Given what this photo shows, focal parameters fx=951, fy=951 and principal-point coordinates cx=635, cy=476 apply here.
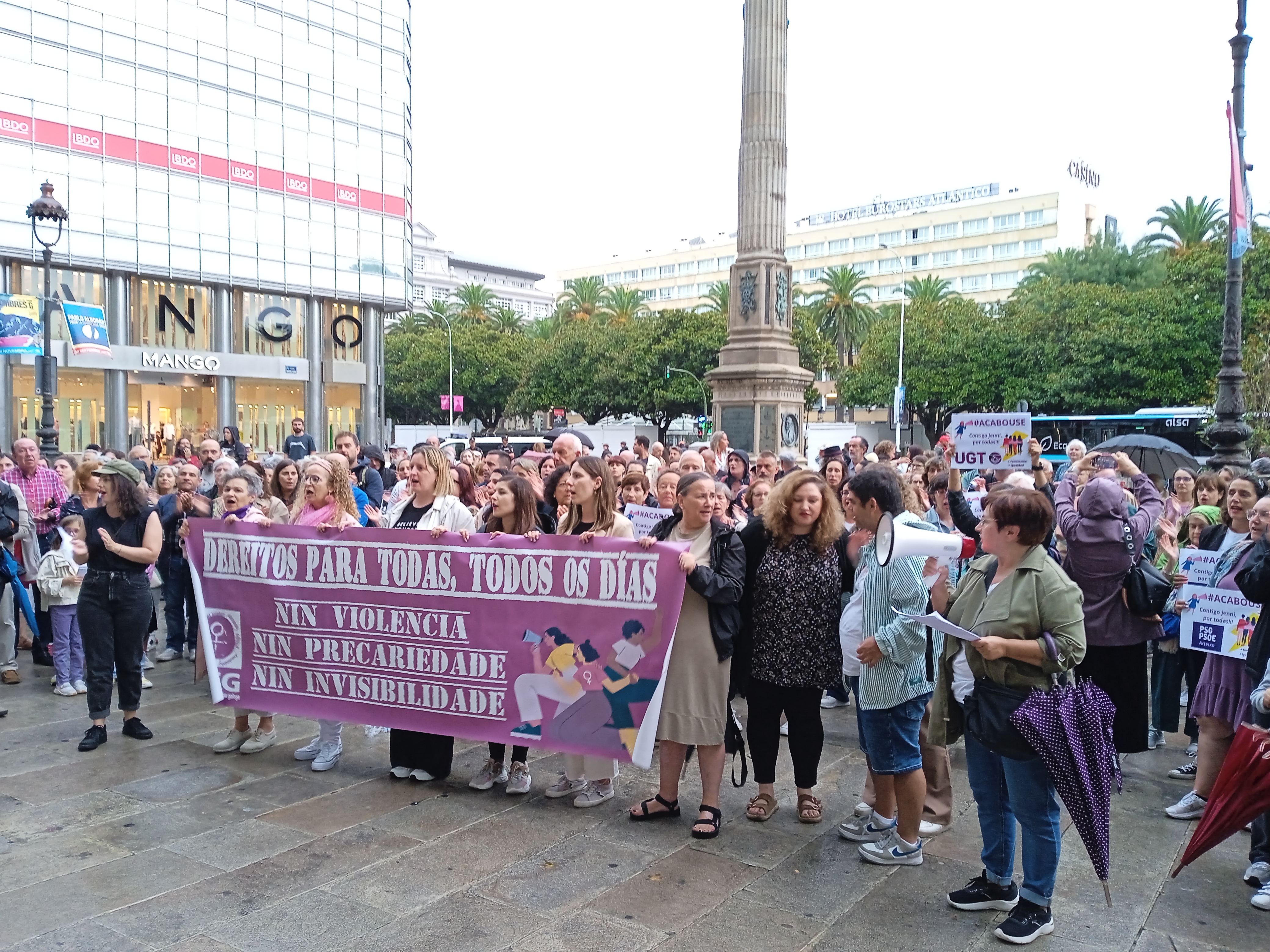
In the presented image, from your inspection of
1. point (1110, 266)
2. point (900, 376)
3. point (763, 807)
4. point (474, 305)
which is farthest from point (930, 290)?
point (763, 807)

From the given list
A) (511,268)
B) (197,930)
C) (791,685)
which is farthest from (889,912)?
(511,268)

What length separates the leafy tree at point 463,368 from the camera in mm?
61906

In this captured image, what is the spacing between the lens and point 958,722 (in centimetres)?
418

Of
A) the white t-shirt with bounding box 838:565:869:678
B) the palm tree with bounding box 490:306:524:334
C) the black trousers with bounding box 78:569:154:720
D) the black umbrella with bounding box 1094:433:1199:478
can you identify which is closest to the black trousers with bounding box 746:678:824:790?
the white t-shirt with bounding box 838:565:869:678

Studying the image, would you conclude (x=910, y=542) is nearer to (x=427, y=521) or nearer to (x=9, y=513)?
(x=427, y=521)

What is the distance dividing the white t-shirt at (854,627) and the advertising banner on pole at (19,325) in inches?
588

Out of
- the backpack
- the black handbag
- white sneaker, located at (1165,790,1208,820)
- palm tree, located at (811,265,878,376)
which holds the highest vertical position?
palm tree, located at (811,265,878,376)

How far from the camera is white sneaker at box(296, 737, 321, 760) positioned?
19.8ft

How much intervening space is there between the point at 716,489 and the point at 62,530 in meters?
5.88

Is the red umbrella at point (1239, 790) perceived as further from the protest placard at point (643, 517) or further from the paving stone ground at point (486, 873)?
the protest placard at point (643, 517)

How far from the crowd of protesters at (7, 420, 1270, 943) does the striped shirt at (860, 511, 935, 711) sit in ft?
0.04

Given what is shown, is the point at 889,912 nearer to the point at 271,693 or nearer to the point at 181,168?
the point at 271,693

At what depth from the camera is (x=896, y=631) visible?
14.3 feet

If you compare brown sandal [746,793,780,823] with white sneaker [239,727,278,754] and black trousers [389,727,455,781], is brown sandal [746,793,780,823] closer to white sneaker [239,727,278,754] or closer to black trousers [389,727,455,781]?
black trousers [389,727,455,781]
